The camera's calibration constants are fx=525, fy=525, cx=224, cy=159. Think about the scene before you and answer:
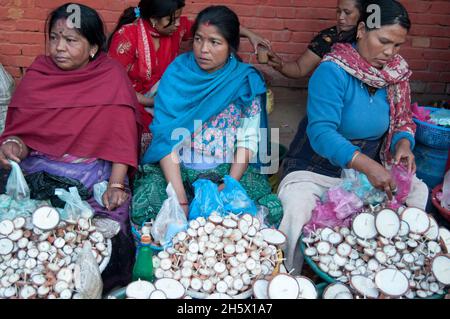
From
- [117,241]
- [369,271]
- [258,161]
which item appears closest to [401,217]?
[369,271]

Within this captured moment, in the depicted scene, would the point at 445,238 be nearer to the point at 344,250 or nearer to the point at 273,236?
the point at 344,250

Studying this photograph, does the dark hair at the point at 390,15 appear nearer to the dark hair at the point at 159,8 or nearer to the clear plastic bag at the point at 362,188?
the clear plastic bag at the point at 362,188

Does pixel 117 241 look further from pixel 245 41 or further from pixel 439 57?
pixel 439 57

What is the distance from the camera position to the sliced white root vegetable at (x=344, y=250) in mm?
2584

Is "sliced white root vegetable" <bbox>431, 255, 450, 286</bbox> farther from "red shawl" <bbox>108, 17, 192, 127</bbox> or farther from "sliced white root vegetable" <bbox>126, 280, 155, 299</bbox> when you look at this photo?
"red shawl" <bbox>108, 17, 192, 127</bbox>

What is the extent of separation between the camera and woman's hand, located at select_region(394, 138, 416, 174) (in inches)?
Answer: 114

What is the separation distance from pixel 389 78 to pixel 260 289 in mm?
1400

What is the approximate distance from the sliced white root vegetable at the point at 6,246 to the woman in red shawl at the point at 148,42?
4.22 ft

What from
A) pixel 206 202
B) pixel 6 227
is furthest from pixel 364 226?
pixel 6 227

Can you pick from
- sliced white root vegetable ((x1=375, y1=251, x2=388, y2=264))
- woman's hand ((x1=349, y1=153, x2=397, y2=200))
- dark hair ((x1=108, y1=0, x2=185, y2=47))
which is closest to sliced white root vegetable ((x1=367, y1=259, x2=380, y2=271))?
sliced white root vegetable ((x1=375, y1=251, x2=388, y2=264))

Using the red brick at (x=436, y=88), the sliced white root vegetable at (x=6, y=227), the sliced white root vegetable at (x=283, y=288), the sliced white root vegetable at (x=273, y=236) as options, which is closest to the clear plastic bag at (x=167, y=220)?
the sliced white root vegetable at (x=273, y=236)

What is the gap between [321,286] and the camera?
2.62m

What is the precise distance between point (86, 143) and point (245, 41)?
1885 millimetres

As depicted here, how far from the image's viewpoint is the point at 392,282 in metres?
2.39
